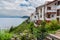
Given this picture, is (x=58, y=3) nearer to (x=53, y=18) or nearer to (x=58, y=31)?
(x=53, y=18)

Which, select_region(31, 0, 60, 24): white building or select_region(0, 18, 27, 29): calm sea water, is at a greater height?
select_region(31, 0, 60, 24): white building

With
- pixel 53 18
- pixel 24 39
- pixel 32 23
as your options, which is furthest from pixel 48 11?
pixel 24 39

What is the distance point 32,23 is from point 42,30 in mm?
272

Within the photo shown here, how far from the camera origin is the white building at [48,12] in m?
4.56

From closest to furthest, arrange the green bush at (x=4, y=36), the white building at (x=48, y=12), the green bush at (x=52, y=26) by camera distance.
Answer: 1. the green bush at (x=4, y=36)
2. the green bush at (x=52, y=26)
3. the white building at (x=48, y=12)

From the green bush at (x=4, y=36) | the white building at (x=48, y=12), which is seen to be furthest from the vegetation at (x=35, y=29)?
the white building at (x=48, y=12)

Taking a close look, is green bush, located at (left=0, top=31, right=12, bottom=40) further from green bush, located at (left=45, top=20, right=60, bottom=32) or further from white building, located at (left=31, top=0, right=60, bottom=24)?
green bush, located at (left=45, top=20, right=60, bottom=32)

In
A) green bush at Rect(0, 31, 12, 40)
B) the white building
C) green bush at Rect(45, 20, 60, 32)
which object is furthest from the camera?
the white building

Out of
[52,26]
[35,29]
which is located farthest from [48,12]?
[35,29]

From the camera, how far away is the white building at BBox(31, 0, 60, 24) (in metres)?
4.56

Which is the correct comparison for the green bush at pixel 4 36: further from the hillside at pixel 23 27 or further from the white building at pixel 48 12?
the white building at pixel 48 12

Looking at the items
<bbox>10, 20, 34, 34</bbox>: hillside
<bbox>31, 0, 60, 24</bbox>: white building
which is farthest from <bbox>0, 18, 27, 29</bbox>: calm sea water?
<bbox>31, 0, 60, 24</bbox>: white building

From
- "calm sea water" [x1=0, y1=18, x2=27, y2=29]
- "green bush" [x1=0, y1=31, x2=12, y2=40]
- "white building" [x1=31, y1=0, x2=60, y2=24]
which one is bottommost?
"green bush" [x1=0, y1=31, x2=12, y2=40]

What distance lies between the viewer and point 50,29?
4.47 m
